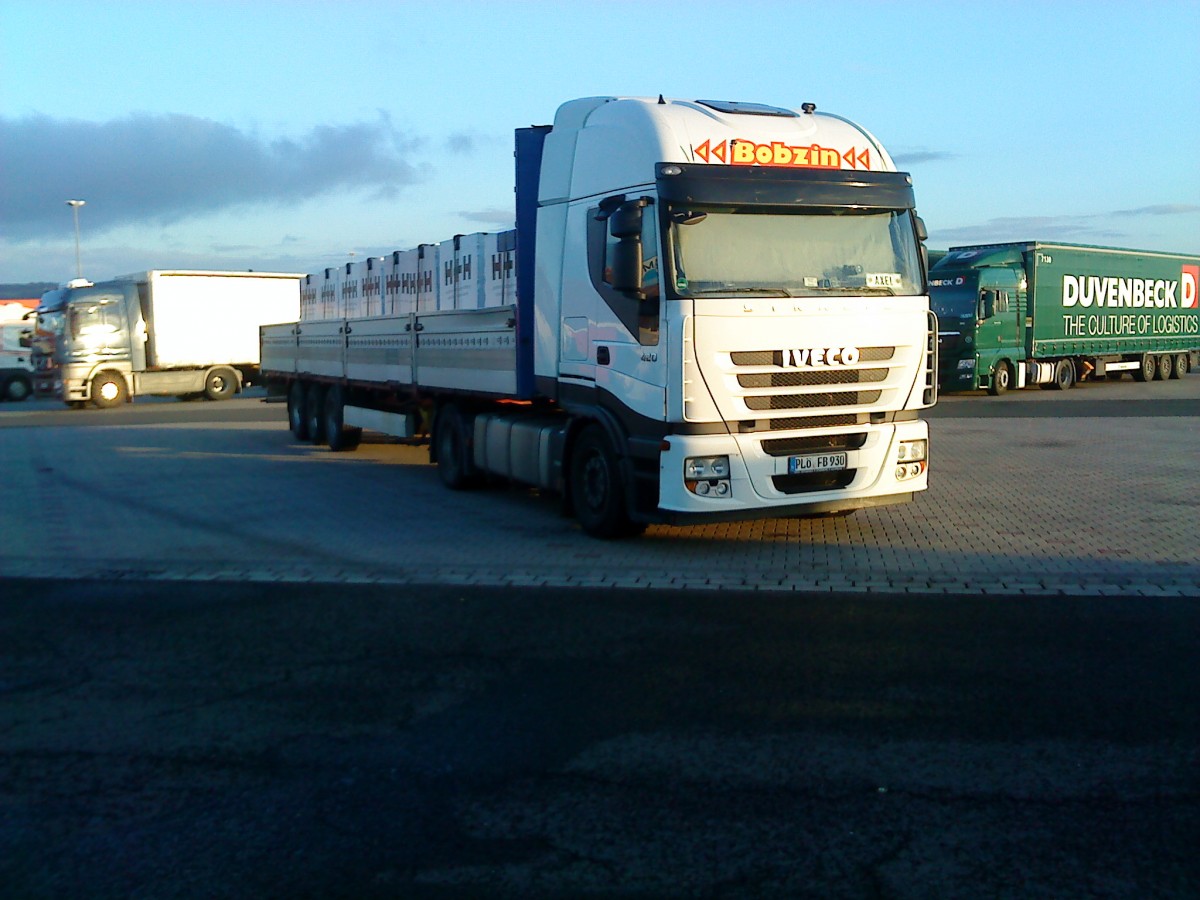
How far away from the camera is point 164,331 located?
3375 centimetres

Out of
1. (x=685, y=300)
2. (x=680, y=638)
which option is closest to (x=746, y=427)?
(x=685, y=300)

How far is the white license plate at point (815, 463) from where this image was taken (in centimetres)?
997

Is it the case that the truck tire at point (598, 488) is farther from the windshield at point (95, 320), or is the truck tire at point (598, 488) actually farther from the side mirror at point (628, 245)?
the windshield at point (95, 320)

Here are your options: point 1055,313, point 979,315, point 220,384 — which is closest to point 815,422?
Answer: point 979,315

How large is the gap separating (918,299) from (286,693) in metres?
6.29

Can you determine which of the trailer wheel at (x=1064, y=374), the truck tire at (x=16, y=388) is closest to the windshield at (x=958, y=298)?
the trailer wheel at (x=1064, y=374)

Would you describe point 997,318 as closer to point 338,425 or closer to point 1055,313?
point 1055,313

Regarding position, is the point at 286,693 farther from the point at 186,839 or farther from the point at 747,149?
the point at 747,149

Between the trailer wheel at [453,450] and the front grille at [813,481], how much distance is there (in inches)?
198

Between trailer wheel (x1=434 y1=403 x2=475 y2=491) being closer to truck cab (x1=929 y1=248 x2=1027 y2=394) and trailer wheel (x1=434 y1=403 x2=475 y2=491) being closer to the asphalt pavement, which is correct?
the asphalt pavement

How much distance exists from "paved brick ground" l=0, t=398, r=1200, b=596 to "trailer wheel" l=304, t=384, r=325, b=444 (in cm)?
255

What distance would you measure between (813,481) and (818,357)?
3.37ft

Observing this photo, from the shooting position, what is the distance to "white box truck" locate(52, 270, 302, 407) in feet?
108

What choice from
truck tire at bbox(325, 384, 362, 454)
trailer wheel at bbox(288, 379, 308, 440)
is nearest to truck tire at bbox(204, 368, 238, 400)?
trailer wheel at bbox(288, 379, 308, 440)
